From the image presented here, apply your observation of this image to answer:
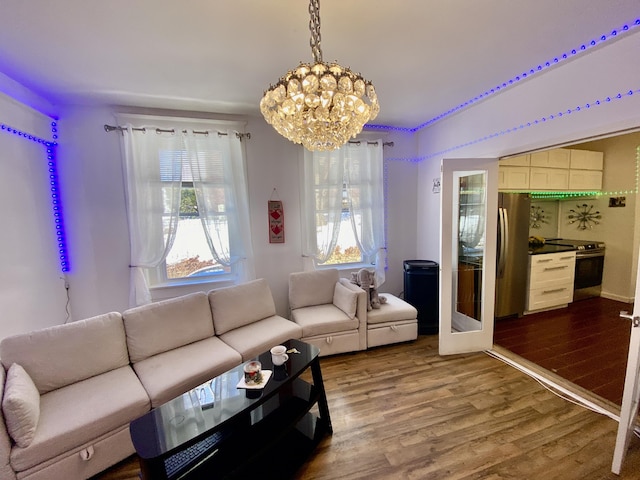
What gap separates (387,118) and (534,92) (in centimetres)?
153

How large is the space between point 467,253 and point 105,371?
361 centimetres

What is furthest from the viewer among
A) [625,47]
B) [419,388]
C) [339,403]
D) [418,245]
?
A: [418,245]

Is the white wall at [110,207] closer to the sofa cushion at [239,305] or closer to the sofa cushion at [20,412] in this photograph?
the sofa cushion at [239,305]

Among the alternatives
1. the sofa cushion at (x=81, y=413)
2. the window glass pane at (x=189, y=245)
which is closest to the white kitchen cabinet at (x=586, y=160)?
the window glass pane at (x=189, y=245)

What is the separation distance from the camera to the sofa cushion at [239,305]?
276cm

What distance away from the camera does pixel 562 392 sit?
2318 mm

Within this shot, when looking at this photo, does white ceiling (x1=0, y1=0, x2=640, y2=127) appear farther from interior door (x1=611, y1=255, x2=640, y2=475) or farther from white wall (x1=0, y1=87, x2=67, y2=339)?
interior door (x1=611, y1=255, x2=640, y2=475)

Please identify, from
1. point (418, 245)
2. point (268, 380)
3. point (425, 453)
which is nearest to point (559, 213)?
point (418, 245)

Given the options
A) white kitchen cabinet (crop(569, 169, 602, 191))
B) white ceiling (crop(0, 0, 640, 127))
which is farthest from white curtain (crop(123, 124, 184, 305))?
white kitchen cabinet (crop(569, 169, 602, 191))

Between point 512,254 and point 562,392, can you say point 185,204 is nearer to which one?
point 562,392

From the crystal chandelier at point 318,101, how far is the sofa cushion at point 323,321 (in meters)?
1.94

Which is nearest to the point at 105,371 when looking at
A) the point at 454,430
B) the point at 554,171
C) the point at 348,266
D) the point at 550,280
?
the point at 454,430

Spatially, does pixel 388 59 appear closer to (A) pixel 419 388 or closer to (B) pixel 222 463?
(A) pixel 419 388

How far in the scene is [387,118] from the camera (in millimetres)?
3465
